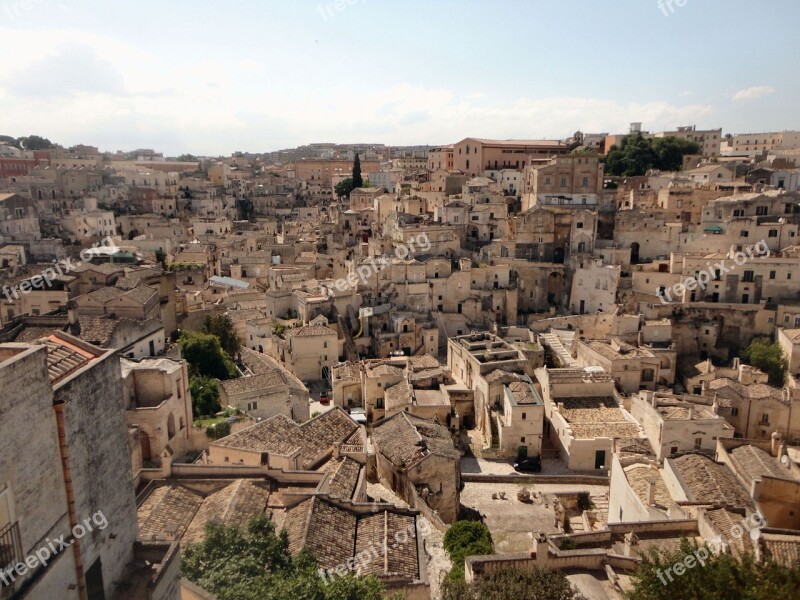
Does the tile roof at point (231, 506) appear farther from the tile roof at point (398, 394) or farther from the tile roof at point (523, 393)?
the tile roof at point (523, 393)

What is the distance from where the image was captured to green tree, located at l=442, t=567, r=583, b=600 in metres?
11.6

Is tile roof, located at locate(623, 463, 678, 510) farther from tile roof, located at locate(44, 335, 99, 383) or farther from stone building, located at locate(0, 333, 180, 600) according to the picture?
tile roof, located at locate(44, 335, 99, 383)

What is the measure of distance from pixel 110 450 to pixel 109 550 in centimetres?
114

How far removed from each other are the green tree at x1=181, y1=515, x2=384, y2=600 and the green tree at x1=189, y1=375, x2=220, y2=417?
965 centimetres

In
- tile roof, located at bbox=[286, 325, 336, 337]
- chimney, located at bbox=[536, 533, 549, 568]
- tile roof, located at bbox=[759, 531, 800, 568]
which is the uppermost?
tile roof, located at bbox=[286, 325, 336, 337]

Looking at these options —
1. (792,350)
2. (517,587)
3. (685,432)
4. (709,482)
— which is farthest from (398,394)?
(792,350)

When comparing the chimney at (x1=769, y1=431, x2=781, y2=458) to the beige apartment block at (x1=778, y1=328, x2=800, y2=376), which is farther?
the beige apartment block at (x1=778, y1=328, x2=800, y2=376)

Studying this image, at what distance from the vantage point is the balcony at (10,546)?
511 cm

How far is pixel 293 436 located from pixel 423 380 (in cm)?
922

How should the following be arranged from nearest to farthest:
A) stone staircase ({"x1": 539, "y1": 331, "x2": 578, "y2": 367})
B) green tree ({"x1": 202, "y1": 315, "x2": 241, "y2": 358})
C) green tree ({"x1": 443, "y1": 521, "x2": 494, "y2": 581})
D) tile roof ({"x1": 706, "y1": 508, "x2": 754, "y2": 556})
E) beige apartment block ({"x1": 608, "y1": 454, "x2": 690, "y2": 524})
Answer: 1. tile roof ({"x1": 706, "y1": 508, "x2": 754, "y2": 556})
2. green tree ({"x1": 443, "y1": 521, "x2": 494, "y2": 581})
3. beige apartment block ({"x1": 608, "y1": 454, "x2": 690, "y2": 524})
4. green tree ({"x1": 202, "y1": 315, "x2": 241, "y2": 358})
5. stone staircase ({"x1": 539, "y1": 331, "x2": 578, "y2": 367})

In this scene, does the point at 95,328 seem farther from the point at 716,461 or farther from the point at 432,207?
the point at 432,207

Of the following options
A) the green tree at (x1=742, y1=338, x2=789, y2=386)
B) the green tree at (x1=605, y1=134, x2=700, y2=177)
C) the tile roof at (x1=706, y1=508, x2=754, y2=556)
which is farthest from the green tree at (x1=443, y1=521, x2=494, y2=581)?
the green tree at (x1=605, y1=134, x2=700, y2=177)

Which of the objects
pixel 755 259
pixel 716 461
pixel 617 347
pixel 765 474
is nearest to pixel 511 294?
pixel 617 347

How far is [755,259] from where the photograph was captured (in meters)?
34.2
